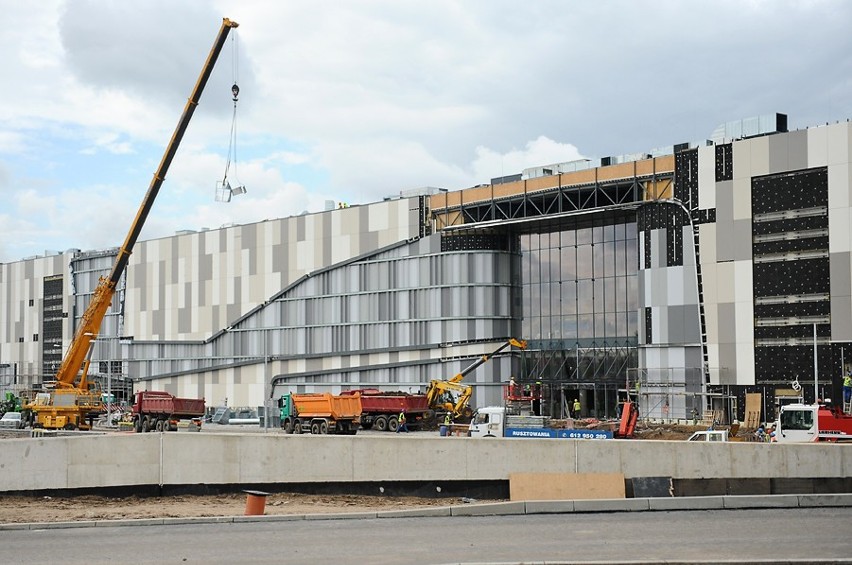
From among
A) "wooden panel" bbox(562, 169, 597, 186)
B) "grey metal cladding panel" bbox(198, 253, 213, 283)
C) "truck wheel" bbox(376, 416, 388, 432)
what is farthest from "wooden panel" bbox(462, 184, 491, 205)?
"grey metal cladding panel" bbox(198, 253, 213, 283)

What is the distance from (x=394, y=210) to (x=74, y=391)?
28623 millimetres

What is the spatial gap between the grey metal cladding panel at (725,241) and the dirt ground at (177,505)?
38898 mm

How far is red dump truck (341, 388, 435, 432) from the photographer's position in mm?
58219

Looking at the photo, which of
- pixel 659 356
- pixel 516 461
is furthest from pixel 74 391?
pixel 516 461

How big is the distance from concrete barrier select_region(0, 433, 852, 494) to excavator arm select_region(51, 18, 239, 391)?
3920 centimetres

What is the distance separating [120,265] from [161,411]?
9737 millimetres

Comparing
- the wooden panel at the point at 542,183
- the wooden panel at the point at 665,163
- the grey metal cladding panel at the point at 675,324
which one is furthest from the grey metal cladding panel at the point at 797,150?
the wooden panel at the point at 542,183

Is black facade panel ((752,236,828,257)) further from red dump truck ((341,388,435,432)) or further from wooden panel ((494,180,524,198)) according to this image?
red dump truck ((341,388,435,432))

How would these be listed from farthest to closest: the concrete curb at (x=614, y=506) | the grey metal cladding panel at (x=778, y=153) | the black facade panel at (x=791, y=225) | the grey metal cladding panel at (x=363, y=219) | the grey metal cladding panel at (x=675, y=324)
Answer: the grey metal cladding panel at (x=363, y=219)
the grey metal cladding panel at (x=675, y=324)
the grey metal cladding panel at (x=778, y=153)
the black facade panel at (x=791, y=225)
the concrete curb at (x=614, y=506)

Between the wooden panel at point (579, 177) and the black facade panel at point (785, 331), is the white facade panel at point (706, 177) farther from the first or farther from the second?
the wooden panel at point (579, 177)

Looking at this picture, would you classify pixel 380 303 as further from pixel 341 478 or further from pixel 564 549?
pixel 564 549

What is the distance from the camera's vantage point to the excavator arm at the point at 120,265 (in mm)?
63241

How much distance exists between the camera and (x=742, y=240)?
59.6 m

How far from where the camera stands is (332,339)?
8488 centimetres
